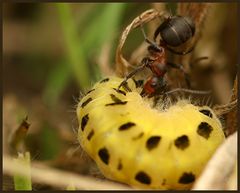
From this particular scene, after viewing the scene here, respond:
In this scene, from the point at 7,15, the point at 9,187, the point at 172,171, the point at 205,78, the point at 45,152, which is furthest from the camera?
the point at 7,15

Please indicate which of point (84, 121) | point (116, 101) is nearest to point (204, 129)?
point (116, 101)

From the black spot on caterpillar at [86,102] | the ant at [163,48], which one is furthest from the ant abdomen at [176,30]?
the black spot on caterpillar at [86,102]

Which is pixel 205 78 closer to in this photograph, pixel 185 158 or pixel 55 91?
pixel 55 91

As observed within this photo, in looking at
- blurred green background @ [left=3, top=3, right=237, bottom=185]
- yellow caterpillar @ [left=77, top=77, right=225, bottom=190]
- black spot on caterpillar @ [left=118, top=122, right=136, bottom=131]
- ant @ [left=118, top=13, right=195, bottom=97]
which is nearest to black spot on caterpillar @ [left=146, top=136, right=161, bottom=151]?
yellow caterpillar @ [left=77, top=77, right=225, bottom=190]

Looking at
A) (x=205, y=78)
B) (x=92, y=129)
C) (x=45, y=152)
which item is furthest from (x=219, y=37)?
(x=92, y=129)

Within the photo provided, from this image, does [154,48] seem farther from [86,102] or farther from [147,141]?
[147,141]

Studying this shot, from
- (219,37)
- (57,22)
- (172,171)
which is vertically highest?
(57,22)

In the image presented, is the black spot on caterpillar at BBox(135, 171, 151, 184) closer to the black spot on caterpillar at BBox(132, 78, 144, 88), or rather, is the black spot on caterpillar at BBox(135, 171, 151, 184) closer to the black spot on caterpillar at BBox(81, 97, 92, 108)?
the black spot on caterpillar at BBox(81, 97, 92, 108)

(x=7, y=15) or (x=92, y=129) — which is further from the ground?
(x=7, y=15)
